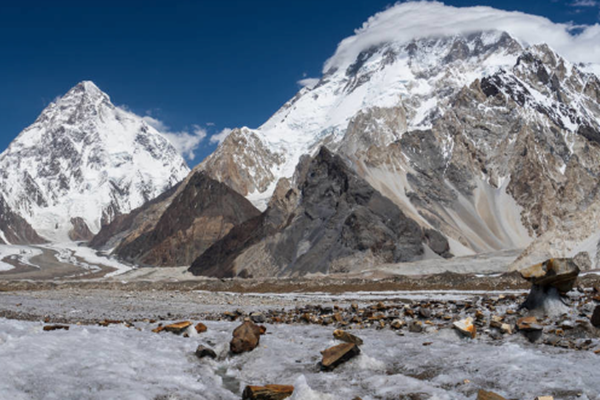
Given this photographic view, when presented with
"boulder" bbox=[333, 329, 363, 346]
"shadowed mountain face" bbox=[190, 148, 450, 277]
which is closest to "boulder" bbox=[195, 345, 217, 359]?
"boulder" bbox=[333, 329, 363, 346]

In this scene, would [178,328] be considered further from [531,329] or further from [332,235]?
[332,235]

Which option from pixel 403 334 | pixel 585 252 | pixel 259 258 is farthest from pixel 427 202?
pixel 403 334

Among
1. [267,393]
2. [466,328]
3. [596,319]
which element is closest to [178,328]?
[267,393]

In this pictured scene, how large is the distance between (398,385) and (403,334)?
15.5 ft

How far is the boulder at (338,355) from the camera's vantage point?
10148 millimetres

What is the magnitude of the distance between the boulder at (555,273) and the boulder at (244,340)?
290 inches

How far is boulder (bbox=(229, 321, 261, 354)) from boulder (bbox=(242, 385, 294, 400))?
10.3 ft

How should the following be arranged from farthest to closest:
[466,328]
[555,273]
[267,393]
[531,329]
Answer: [555,273]
[466,328]
[531,329]
[267,393]

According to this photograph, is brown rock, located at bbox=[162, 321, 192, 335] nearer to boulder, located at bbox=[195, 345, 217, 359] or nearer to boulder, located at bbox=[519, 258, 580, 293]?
boulder, located at bbox=[195, 345, 217, 359]

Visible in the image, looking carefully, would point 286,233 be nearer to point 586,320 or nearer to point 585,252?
point 585,252

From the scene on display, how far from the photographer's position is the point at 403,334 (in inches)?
529

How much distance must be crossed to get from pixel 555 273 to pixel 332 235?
81671 millimetres

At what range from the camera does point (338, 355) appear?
10258 mm

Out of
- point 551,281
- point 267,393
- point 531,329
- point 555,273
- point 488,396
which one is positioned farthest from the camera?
point 551,281
